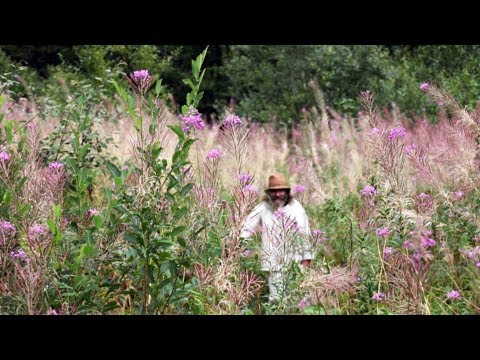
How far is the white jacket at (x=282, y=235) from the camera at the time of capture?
142 inches

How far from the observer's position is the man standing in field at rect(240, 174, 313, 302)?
143 inches

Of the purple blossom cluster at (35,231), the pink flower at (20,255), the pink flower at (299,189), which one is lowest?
the pink flower at (20,255)

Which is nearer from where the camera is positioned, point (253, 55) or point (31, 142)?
point (31, 142)

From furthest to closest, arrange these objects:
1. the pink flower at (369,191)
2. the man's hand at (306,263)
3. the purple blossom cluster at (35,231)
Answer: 1. the man's hand at (306,263)
2. the pink flower at (369,191)
3. the purple blossom cluster at (35,231)

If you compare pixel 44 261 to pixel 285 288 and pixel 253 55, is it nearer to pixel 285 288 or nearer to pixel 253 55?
pixel 285 288

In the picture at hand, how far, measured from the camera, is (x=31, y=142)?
3.92 metres

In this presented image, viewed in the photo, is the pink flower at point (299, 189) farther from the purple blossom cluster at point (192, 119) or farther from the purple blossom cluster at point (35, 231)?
the purple blossom cluster at point (35, 231)

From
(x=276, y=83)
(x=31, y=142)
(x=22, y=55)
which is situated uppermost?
(x=22, y=55)

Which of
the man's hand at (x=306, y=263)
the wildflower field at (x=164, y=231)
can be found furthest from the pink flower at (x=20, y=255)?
the man's hand at (x=306, y=263)

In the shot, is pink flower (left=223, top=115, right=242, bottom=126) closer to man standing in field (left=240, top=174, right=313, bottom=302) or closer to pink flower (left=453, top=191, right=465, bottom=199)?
man standing in field (left=240, top=174, right=313, bottom=302)

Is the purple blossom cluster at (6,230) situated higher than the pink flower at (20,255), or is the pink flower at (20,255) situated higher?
the purple blossom cluster at (6,230)

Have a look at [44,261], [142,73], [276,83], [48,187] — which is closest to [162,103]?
[142,73]
